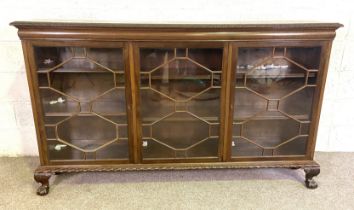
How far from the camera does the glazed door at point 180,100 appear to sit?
5.35ft

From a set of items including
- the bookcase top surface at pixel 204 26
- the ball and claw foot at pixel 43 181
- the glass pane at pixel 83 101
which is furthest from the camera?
the ball and claw foot at pixel 43 181

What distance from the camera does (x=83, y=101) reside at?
171cm

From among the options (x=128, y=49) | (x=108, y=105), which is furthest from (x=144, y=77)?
(x=108, y=105)

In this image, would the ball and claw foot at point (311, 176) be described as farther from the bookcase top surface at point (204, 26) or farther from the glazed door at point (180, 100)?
the bookcase top surface at point (204, 26)

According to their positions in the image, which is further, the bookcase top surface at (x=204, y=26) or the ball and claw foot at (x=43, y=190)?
the ball and claw foot at (x=43, y=190)

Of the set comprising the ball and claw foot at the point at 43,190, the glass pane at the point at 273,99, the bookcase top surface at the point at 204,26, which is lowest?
the ball and claw foot at the point at 43,190

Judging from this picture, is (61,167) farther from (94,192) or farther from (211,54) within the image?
(211,54)

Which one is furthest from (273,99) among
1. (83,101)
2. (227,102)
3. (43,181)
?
(43,181)

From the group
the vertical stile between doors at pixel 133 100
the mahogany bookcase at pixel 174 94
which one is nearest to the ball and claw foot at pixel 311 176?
the mahogany bookcase at pixel 174 94

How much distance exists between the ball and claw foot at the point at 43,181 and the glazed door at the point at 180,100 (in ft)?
1.99

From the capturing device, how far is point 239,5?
1.99m

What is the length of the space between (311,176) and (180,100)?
0.98 metres

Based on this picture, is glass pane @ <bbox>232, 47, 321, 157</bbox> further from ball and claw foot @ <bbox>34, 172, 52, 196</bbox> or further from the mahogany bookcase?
ball and claw foot @ <bbox>34, 172, 52, 196</bbox>

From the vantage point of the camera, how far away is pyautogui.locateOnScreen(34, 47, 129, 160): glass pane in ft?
5.27
